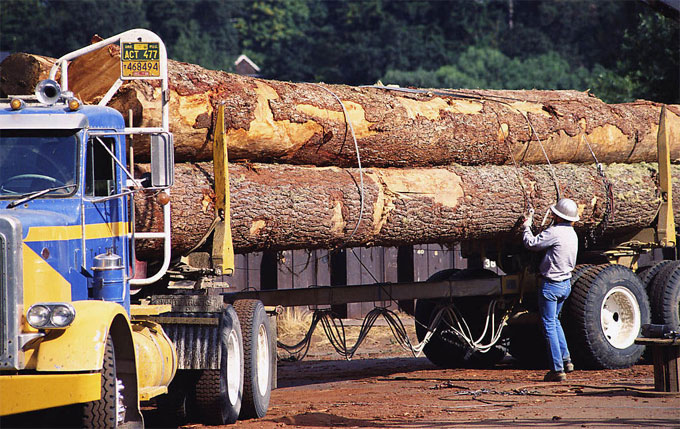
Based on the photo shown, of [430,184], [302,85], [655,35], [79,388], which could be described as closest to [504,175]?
[430,184]

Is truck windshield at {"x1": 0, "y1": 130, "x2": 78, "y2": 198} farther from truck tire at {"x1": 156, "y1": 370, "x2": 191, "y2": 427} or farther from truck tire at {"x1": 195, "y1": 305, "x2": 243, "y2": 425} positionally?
truck tire at {"x1": 156, "y1": 370, "x2": 191, "y2": 427}

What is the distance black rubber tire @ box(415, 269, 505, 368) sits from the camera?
1429cm

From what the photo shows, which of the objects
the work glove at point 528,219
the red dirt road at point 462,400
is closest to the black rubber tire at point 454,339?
the red dirt road at point 462,400

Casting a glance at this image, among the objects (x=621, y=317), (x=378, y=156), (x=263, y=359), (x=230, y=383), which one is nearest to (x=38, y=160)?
(x=230, y=383)

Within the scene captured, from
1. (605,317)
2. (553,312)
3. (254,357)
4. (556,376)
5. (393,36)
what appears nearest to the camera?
(254,357)

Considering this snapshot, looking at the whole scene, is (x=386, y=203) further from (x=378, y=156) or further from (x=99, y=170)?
(x=99, y=170)

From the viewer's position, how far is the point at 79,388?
666 centimetres

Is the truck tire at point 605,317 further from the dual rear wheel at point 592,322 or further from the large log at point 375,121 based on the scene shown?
the large log at point 375,121

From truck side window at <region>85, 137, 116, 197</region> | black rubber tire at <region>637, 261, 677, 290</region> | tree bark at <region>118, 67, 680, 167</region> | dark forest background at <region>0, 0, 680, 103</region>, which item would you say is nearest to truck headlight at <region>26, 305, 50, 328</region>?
truck side window at <region>85, 137, 116, 197</region>

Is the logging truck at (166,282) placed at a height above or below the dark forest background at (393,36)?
below

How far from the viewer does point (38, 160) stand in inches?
305

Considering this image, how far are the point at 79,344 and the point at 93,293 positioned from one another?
1194 millimetres

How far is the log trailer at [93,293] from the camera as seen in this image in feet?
22.0

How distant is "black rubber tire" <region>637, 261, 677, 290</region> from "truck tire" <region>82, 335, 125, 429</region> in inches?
364
